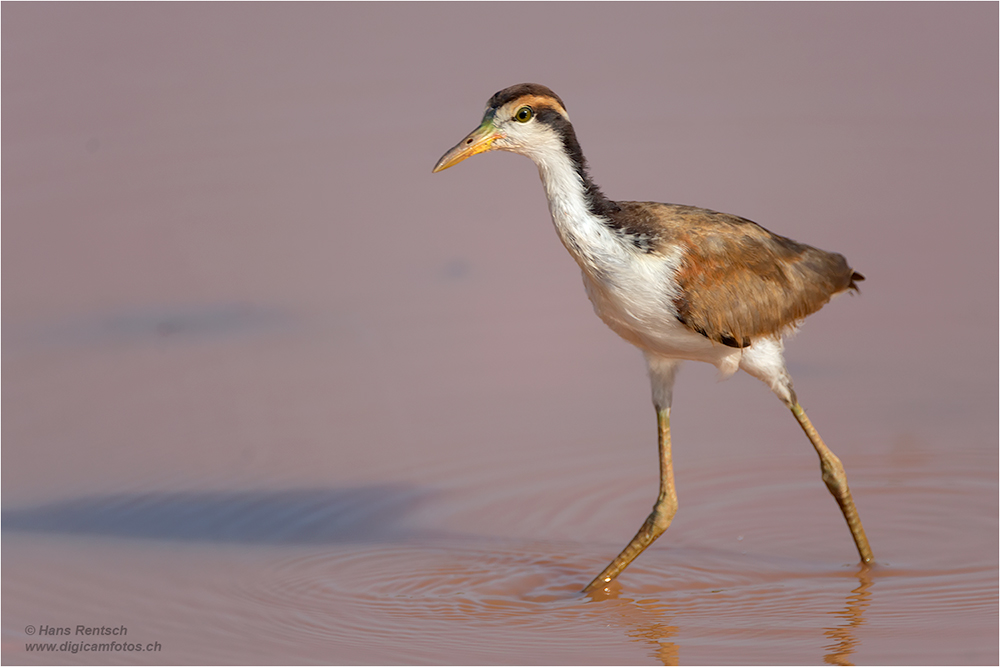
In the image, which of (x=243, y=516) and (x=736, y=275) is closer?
(x=736, y=275)

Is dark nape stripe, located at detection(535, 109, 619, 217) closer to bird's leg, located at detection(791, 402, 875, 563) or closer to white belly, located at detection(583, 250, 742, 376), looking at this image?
white belly, located at detection(583, 250, 742, 376)

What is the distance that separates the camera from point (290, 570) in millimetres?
7543

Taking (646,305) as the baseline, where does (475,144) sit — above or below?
above

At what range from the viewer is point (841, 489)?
7512mm

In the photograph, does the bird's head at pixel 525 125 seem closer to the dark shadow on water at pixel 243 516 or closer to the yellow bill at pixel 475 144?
the yellow bill at pixel 475 144

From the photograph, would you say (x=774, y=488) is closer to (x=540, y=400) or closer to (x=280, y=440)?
(x=540, y=400)

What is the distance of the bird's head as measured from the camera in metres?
6.54

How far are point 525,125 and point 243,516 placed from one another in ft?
10.5

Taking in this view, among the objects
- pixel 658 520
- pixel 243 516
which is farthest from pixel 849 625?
pixel 243 516

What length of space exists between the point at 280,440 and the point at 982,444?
4.55m

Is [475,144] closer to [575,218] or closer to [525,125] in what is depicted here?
[525,125]

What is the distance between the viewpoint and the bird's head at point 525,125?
6.54 meters

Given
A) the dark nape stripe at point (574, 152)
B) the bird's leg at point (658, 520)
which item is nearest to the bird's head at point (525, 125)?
the dark nape stripe at point (574, 152)

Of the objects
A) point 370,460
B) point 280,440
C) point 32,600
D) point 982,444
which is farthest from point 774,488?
point 32,600
